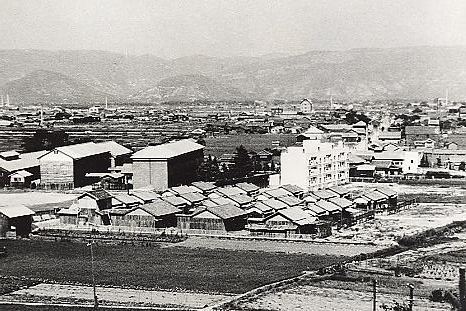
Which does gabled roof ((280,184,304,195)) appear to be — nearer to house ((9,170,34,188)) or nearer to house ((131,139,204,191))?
house ((131,139,204,191))

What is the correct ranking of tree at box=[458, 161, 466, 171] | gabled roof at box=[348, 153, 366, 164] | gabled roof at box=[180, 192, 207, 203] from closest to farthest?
gabled roof at box=[180, 192, 207, 203], gabled roof at box=[348, 153, 366, 164], tree at box=[458, 161, 466, 171]

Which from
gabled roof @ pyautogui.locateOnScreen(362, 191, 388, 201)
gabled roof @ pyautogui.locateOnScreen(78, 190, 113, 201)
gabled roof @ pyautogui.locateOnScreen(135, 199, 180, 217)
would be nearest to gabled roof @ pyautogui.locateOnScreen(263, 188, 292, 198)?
gabled roof @ pyautogui.locateOnScreen(362, 191, 388, 201)

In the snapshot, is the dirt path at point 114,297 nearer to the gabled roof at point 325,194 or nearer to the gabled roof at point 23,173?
the gabled roof at point 325,194

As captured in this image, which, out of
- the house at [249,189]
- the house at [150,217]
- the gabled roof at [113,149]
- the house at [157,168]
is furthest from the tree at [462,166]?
the house at [150,217]

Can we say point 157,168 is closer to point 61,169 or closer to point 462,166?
point 61,169

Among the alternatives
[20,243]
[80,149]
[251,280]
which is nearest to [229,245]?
[251,280]
